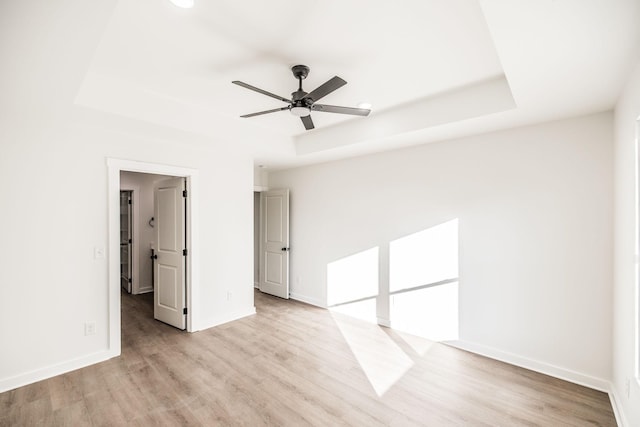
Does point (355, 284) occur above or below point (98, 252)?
below

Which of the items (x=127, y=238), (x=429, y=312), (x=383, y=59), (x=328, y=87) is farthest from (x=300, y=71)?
(x=127, y=238)

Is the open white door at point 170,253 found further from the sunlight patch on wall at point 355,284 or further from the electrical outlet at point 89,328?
the sunlight patch on wall at point 355,284

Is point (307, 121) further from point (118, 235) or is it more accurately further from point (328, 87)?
point (118, 235)

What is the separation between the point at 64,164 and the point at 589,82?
14.8ft

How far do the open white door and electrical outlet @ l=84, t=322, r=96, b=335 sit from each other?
99 centimetres

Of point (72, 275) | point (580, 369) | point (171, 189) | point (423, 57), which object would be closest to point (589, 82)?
point (423, 57)

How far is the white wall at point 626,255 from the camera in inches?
73.9

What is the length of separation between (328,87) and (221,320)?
11.3 ft

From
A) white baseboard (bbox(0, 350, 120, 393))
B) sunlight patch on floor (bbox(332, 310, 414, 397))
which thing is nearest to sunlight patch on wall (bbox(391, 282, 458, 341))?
sunlight patch on floor (bbox(332, 310, 414, 397))

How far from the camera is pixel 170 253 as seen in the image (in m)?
4.04

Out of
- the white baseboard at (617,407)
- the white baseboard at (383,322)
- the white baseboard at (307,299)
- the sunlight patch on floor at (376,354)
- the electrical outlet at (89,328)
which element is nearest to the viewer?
the white baseboard at (617,407)

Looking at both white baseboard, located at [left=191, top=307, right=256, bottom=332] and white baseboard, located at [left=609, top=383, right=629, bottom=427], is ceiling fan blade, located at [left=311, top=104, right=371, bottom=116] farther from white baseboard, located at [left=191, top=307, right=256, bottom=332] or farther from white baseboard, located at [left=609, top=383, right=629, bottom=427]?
white baseboard, located at [left=191, top=307, right=256, bottom=332]

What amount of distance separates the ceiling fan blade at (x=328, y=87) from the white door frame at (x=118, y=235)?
2.24 meters

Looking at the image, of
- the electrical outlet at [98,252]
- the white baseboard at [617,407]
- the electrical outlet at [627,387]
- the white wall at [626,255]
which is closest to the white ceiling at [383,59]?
the white wall at [626,255]
